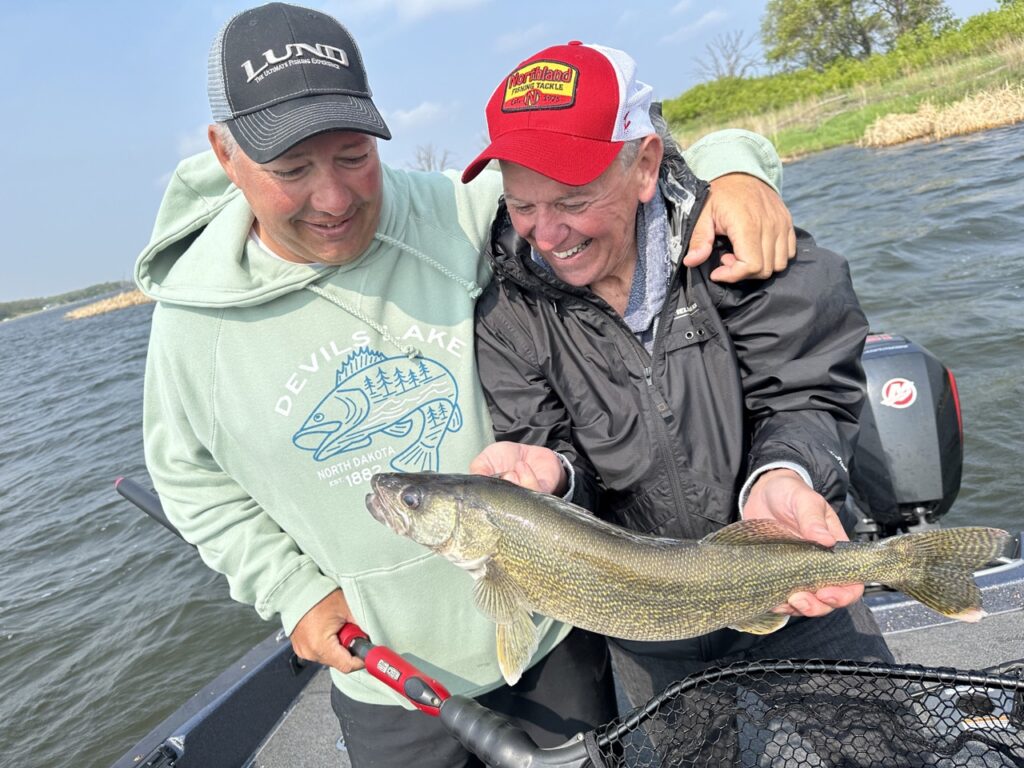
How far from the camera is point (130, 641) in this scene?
861 centimetres

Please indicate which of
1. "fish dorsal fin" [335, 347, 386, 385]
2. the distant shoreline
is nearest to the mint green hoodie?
"fish dorsal fin" [335, 347, 386, 385]

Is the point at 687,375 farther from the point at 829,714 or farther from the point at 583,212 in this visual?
the point at 829,714

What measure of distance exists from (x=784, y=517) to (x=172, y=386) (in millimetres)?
2117

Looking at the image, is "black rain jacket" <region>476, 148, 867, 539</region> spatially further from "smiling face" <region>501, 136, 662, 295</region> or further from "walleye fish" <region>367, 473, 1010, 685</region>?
"walleye fish" <region>367, 473, 1010, 685</region>

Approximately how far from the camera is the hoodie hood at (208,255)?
2.50 m

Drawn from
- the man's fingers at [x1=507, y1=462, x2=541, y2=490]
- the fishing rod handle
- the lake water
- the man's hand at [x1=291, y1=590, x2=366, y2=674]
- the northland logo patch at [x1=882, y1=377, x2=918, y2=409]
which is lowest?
the lake water

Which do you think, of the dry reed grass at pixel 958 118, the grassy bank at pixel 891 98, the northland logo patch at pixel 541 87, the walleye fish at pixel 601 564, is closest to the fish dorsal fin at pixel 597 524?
the walleye fish at pixel 601 564

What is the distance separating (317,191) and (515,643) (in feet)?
5.32

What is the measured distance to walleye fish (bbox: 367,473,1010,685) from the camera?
2.34 meters

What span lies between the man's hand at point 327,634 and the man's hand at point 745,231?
6.03ft

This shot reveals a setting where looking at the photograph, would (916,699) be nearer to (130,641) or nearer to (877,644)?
(877,644)

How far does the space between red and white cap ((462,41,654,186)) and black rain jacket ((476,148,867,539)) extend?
321mm

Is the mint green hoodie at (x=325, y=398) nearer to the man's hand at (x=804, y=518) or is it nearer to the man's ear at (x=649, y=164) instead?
the man's ear at (x=649, y=164)

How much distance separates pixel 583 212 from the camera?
2.46 metres
